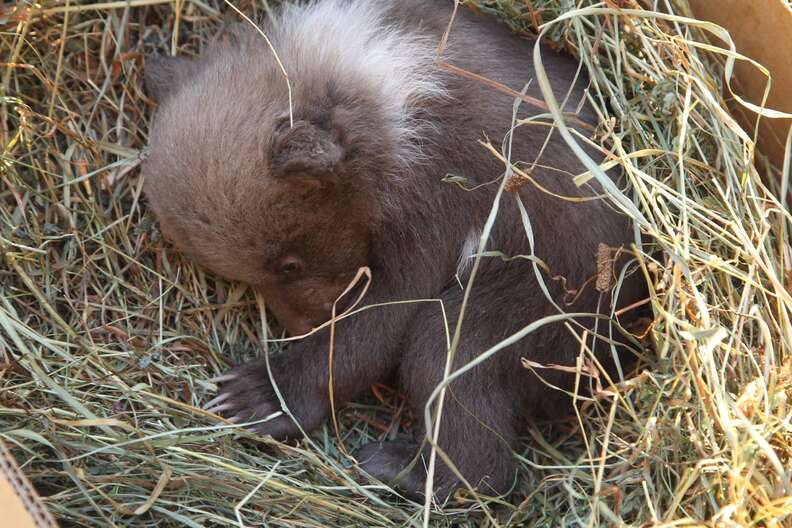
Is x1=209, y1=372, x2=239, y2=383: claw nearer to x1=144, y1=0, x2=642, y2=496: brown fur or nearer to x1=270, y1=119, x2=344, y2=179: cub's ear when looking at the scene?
x1=144, y1=0, x2=642, y2=496: brown fur

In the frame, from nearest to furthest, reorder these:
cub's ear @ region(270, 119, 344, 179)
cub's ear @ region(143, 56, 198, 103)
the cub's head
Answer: cub's ear @ region(270, 119, 344, 179) < the cub's head < cub's ear @ region(143, 56, 198, 103)

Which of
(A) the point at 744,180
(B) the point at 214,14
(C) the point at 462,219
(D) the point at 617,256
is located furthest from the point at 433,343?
(B) the point at 214,14

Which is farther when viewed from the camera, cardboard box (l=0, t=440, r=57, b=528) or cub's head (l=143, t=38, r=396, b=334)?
cub's head (l=143, t=38, r=396, b=334)

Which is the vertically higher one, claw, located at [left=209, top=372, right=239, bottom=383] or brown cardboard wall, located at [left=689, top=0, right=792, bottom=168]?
brown cardboard wall, located at [left=689, top=0, right=792, bottom=168]

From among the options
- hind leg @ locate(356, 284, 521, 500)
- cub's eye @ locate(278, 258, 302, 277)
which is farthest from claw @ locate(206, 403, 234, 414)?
hind leg @ locate(356, 284, 521, 500)

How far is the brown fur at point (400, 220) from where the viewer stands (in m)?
3.05

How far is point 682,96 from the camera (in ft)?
10.5

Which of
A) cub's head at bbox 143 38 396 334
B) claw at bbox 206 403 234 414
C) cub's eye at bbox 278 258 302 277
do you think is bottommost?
claw at bbox 206 403 234 414

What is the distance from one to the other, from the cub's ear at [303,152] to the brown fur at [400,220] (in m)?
0.07

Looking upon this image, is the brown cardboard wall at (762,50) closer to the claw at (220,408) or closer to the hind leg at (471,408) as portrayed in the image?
the hind leg at (471,408)

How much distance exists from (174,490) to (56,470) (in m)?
0.42

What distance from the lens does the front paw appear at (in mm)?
3381

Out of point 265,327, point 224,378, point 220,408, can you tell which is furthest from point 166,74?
point 220,408

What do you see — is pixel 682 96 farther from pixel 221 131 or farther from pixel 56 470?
pixel 56 470
